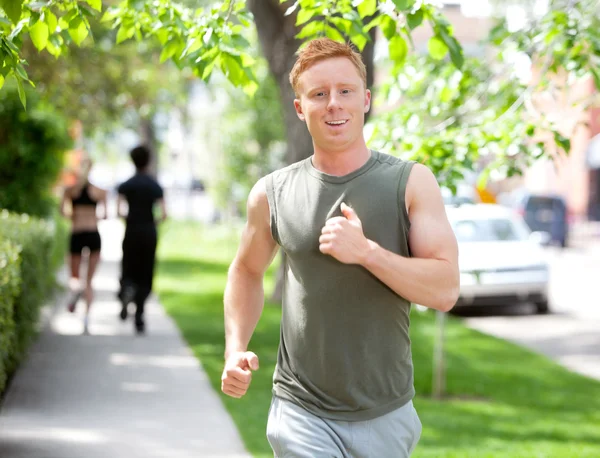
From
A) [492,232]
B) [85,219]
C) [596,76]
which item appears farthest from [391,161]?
[492,232]

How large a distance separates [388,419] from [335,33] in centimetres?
231

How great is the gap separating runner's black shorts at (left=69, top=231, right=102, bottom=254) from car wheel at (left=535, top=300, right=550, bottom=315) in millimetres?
7653

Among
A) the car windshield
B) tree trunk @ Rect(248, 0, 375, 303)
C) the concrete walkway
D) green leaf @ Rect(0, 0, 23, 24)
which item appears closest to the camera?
green leaf @ Rect(0, 0, 23, 24)

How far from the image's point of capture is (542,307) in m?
16.0

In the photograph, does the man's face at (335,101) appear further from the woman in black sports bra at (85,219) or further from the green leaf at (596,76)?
the woman in black sports bra at (85,219)

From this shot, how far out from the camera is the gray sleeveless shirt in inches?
118

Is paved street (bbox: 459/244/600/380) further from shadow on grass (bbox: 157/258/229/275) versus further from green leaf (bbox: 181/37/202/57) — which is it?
green leaf (bbox: 181/37/202/57)

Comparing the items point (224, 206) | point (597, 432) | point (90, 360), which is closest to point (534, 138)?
point (597, 432)

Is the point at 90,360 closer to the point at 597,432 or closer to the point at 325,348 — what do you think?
the point at 597,432

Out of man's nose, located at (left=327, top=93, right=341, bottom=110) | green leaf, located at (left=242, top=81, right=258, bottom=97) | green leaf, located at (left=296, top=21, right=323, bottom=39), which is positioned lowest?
man's nose, located at (left=327, top=93, right=341, bottom=110)

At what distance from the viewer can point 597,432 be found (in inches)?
309

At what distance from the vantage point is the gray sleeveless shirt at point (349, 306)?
3.00 m

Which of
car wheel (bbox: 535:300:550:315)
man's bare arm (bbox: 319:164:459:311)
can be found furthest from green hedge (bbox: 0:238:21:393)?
car wheel (bbox: 535:300:550:315)

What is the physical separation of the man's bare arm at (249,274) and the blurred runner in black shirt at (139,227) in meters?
7.55
